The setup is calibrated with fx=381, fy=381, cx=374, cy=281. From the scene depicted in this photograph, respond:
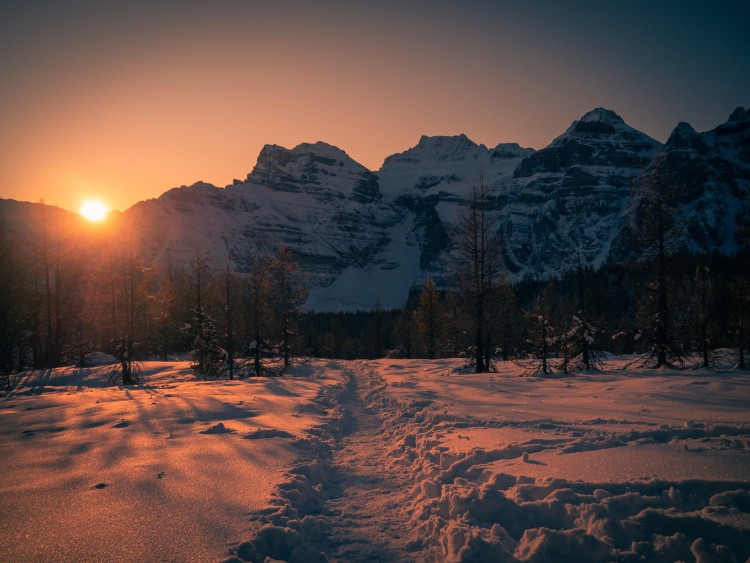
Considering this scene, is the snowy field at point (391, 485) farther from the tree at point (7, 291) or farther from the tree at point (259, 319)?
the tree at point (7, 291)

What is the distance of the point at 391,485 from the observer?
5.83 meters

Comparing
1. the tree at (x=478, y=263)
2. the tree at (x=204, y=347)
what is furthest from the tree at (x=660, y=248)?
the tree at (x=204, y=347)

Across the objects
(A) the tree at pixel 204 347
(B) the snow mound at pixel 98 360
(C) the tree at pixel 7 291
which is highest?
(C) the tree at pixel 7 291

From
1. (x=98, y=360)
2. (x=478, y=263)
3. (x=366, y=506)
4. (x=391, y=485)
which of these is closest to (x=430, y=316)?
(x=478, y=263)

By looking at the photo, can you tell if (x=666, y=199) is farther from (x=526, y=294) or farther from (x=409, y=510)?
(x=526, y=294)

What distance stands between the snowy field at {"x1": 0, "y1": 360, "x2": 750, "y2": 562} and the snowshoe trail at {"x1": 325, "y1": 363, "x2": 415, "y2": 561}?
0.09ft

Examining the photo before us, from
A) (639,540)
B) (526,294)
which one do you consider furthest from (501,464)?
(526,294)

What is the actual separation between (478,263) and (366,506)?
17375 mm

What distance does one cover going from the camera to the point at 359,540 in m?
4.26

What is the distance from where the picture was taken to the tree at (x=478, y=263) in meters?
20.7

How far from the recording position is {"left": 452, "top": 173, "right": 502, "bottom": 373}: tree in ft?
67.9

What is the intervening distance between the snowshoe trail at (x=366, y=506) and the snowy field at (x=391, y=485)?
26mm

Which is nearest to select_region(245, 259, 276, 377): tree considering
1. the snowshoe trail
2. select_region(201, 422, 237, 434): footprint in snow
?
select_region(201, 422, 237, 434): footprint in snow

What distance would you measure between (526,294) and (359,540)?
130 m
